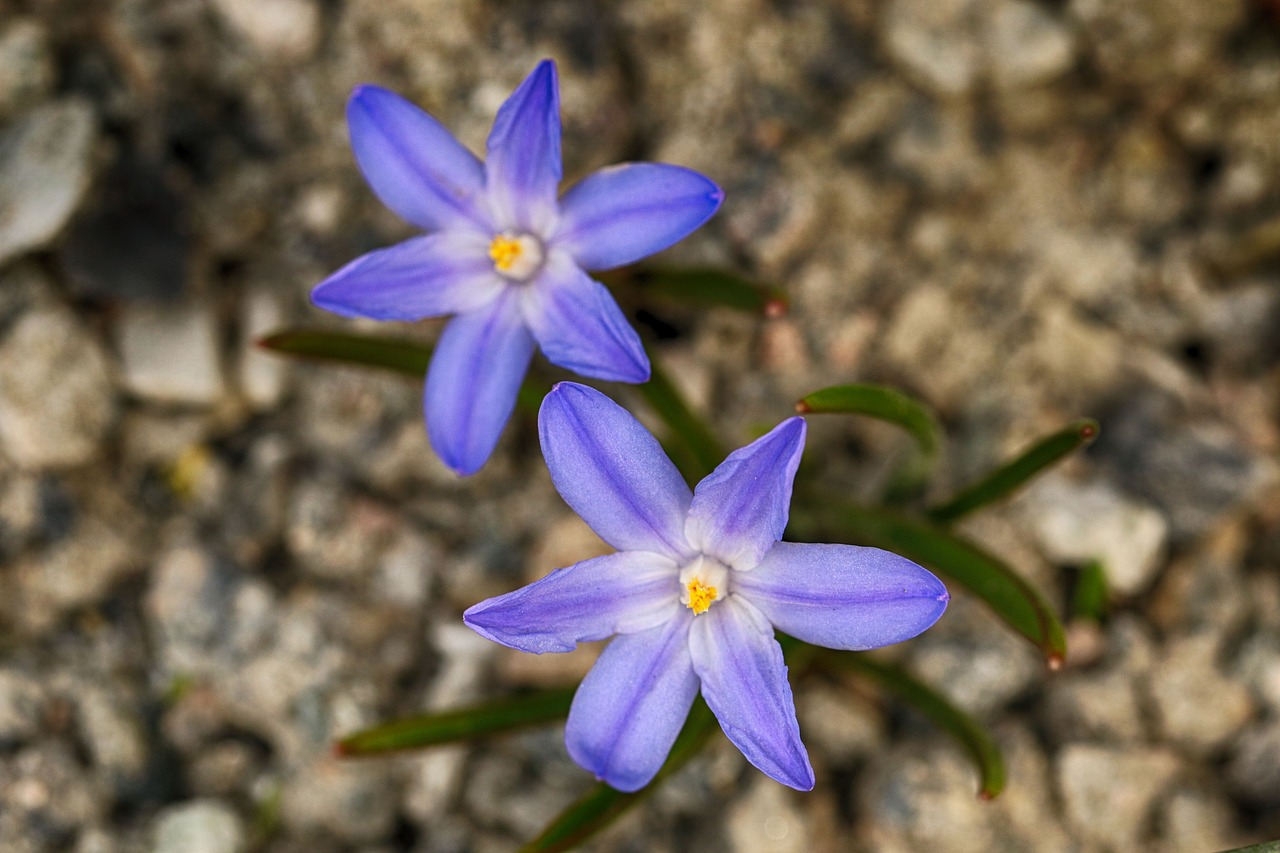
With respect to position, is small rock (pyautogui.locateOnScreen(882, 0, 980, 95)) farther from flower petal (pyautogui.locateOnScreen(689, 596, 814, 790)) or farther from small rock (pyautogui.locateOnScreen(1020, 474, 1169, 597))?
flower petal (pyautogui.locateOnScreen(689, 596, 814, 790))

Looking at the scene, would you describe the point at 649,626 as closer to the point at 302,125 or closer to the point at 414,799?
the point at 414,799

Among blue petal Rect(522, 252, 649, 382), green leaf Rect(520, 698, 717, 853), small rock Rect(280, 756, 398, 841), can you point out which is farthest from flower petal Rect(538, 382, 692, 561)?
small rock Rect(280, 756, 398, 841)

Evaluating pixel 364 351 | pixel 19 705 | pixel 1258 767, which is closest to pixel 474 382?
pixel 364 351

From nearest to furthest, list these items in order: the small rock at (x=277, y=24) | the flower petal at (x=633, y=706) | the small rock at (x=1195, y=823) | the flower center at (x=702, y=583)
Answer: the flower petal at (x=633, y=706) → the flower center at (x=702, y=583) → the small rock at (x=1195, y=823) → the small rock at (x=277, y=24)

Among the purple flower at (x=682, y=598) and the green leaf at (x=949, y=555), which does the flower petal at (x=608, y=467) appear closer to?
the purple flower at (x=682, y=598)

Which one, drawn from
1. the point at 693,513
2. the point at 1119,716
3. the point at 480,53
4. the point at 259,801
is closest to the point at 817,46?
the point at 480,53

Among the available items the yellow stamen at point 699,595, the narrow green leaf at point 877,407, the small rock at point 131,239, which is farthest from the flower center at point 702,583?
the small rock at point 131,239
